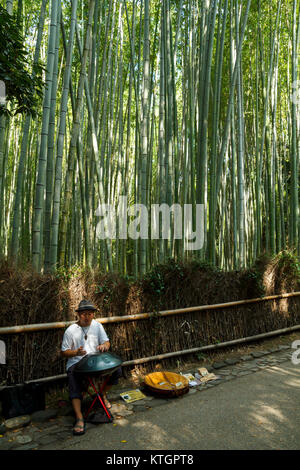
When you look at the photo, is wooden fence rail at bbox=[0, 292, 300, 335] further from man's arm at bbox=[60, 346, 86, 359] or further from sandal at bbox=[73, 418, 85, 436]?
sandal at bbox=[73, 418, 85, 436]

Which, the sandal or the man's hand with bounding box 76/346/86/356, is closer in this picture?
the sandal

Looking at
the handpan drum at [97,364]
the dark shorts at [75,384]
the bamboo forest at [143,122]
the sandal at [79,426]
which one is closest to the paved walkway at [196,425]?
the sandal at [79,426]

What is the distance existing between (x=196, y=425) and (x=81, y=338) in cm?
89

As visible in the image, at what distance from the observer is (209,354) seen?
3572mm

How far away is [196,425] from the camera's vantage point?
2088 millimetres

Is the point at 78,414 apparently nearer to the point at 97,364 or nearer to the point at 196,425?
the point at 97,364

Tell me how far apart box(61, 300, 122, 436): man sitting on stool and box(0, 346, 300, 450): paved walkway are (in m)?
0.19

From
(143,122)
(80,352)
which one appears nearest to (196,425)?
(80,352)

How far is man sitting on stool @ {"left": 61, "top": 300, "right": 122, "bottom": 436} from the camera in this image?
219 cm

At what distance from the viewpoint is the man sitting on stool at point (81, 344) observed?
2.19 m

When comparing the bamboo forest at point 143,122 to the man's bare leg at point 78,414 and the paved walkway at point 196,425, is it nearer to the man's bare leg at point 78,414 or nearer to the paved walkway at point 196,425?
the man's bare leg at point 78,414

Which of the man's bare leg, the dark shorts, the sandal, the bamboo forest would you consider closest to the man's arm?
the dark shorts

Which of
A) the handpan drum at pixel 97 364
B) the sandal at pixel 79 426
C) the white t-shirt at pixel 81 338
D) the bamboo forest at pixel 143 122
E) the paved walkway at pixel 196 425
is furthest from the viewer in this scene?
the bamboo forest at pixel 143 122
